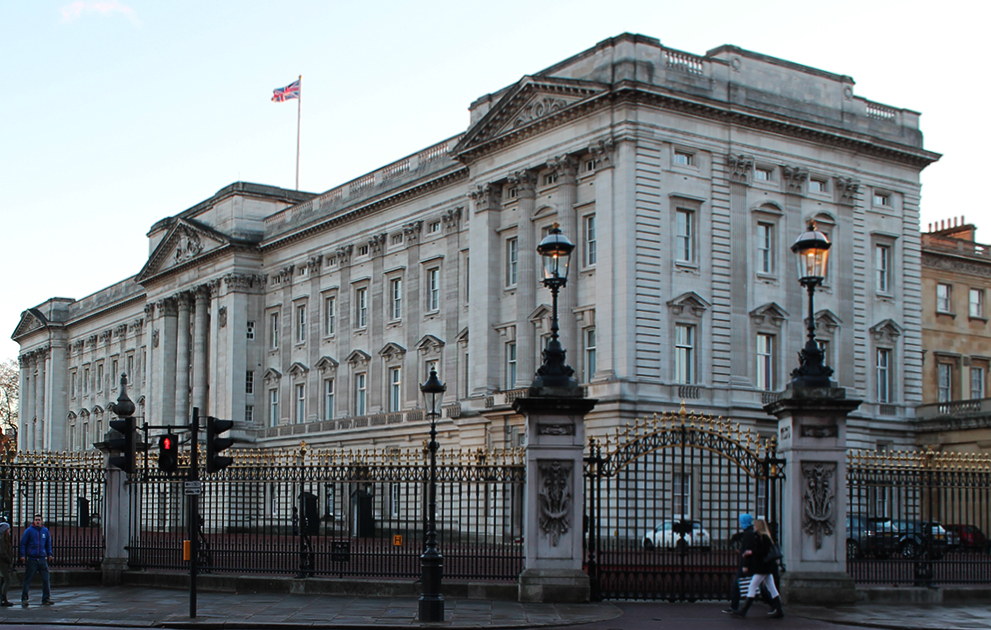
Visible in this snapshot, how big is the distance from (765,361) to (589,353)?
738 cm

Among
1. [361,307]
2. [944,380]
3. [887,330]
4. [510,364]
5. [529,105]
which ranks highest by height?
[529,105]

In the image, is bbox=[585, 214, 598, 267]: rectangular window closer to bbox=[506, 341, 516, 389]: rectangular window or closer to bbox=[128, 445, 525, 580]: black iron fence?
bbox=[506, 341, 516, 389]: rectangular window

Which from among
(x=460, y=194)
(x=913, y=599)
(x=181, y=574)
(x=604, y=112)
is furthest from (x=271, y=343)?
(x=913, y=599)

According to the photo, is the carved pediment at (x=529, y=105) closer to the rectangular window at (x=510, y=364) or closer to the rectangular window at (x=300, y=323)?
the rectangular window at (x=510, y=364)

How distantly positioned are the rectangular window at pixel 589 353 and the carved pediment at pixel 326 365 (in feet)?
81.3

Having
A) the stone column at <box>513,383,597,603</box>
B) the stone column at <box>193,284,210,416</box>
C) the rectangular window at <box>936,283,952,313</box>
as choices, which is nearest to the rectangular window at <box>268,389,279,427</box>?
the stone column at <box>193,284,210,416</box>

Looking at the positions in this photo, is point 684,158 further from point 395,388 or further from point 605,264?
point 395,388

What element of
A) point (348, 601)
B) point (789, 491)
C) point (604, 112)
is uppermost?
point (604, 112)

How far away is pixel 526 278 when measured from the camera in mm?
56219

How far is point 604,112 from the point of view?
52094mm

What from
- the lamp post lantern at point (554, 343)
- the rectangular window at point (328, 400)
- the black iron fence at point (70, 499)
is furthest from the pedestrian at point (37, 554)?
the rectangular window at point (328, 400)

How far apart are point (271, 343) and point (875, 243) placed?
39.0 meters

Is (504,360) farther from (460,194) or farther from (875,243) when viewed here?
(875,243)

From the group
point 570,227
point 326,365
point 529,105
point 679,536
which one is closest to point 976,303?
point 570,227
